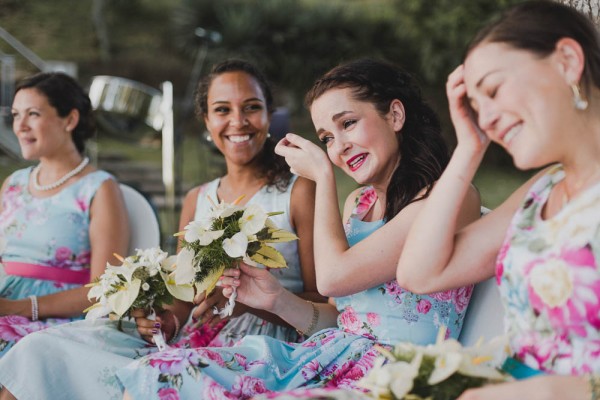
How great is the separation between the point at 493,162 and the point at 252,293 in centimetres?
1251

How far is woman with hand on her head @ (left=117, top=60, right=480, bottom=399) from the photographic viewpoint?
2.28m

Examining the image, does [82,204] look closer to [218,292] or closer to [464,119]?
[218,292]

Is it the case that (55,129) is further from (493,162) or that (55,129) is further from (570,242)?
(493,162)

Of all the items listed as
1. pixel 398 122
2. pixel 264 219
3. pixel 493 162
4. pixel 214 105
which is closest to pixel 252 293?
pixel 264 219

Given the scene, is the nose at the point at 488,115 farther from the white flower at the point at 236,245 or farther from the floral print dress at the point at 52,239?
the floral print dress at the point at 52,239

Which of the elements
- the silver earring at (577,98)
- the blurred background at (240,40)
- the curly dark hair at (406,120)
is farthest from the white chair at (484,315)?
the blurred background at (240,40)

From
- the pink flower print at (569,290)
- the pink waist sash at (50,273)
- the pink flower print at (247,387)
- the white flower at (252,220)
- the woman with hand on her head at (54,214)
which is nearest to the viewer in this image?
the pink flower print at (569,290)

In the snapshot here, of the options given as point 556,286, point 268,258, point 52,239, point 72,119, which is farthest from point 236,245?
point 72,119

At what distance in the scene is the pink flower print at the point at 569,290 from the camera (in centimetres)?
172

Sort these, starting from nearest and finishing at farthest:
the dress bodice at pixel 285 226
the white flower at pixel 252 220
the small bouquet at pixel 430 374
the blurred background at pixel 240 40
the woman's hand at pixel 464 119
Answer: the small bouquet at pixel 430 374 < the woman's hand at pixel 464 119 < the white flower at pixel 252 220 < the dress bodice at pixel 285 226 < the blurred background at pixel 240 40

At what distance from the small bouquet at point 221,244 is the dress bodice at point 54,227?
1119 millimetres

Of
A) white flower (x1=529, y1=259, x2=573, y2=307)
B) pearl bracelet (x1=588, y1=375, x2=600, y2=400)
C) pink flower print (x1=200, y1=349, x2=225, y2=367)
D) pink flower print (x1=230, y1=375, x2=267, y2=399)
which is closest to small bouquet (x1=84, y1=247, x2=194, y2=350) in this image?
pink flower print (x1=200, y1=349, x2=225, y2=367)

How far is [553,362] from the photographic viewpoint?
1.81 metres

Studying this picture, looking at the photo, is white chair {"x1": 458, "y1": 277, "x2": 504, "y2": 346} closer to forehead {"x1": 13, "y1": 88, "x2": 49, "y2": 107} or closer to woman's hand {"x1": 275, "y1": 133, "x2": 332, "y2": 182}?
woman's hand {"x1": 275, "y1": 133, "x2": 332, "y2": 182}
